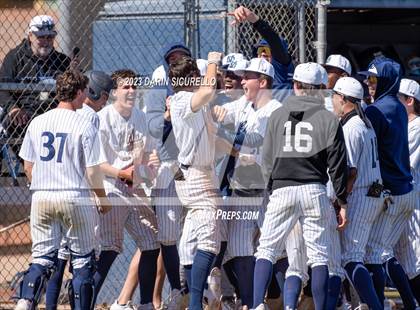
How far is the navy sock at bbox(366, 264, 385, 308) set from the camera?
8.73 metres

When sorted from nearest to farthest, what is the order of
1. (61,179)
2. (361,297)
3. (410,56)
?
(61,179), (361,297), (410,56)

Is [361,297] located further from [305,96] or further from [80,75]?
[80,75]

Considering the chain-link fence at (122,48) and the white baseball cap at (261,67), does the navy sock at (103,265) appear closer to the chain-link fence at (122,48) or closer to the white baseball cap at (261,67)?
the chain-link fence at (122,48)

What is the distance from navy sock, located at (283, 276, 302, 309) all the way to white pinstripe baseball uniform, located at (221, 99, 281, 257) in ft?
1.97

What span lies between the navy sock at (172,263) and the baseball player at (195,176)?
9.9 inches

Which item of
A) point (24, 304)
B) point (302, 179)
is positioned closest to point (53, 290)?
point (24, 304)

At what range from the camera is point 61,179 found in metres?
7.87

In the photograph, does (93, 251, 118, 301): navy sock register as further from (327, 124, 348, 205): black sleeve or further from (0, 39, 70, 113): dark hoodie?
(327, 124, 348, 205): black sleeve

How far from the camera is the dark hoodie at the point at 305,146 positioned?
25.9 ft

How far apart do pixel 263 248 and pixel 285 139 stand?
78 cm

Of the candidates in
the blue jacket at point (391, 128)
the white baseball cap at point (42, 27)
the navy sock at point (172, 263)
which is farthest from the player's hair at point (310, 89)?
the white baseball cap at point (42, 27)

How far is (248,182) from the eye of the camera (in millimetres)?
8625

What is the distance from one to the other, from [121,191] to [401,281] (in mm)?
2240

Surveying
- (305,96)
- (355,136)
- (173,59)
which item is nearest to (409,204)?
(355,136)
